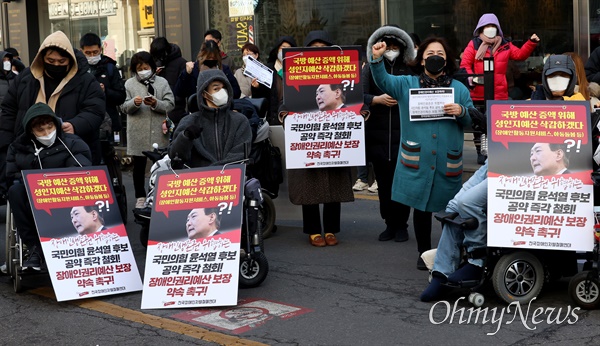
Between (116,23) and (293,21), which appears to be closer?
(293,21)

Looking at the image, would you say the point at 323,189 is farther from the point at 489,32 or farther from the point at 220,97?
the point at 489,32

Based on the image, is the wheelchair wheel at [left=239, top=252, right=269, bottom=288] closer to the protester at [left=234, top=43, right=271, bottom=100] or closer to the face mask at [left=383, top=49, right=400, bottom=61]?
the face mask at [left=383, top=49, right=400, bottom=61]

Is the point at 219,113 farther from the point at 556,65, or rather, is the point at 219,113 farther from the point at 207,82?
the point at 556,65

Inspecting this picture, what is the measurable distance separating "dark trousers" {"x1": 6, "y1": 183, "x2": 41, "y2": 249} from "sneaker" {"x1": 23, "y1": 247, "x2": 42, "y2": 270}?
0.08 m

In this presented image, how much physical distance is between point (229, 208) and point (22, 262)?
1671mm

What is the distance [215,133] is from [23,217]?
1.59 metres

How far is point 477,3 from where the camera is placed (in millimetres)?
13562

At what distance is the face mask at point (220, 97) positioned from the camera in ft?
25.7

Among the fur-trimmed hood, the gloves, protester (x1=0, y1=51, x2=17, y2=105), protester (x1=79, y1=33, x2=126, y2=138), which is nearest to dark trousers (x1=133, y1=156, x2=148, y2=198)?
protester (x1=79, y1=33, x2=126, y2=138)

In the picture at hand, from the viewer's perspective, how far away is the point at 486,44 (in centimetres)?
1148

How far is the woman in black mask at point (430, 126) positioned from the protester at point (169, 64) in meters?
4.74

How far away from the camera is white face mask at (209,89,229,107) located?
783 cm

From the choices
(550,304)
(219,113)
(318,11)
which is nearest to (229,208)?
(219,113)

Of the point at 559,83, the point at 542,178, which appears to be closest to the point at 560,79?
the point at 559,83
